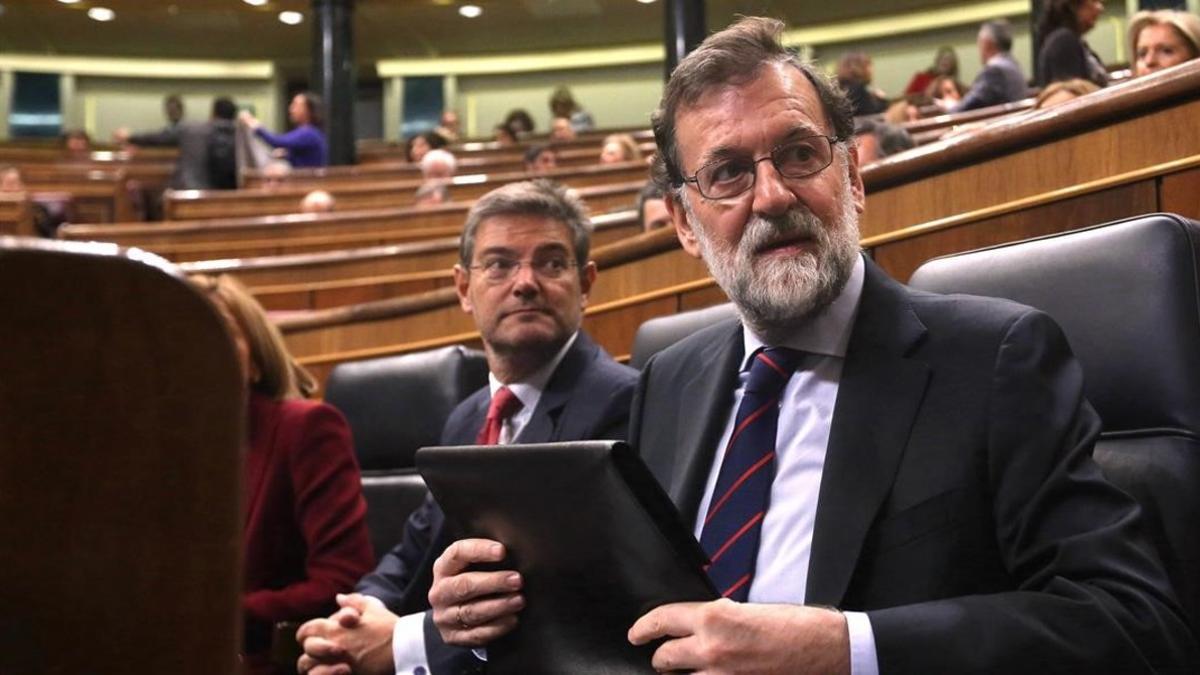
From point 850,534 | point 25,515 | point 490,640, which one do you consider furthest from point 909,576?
point 25,515

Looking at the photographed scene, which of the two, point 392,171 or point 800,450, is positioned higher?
point 392,171

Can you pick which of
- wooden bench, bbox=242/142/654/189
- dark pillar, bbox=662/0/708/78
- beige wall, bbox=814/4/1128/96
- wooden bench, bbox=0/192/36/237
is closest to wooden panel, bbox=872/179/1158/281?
wooden bench, bbox=242/142/654/189

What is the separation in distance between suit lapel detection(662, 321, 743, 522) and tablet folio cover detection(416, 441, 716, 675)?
0.14m

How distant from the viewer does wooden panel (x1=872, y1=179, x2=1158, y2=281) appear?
119 cm

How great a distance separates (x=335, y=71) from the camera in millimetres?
6508

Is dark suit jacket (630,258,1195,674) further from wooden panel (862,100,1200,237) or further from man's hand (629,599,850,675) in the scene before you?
wooden panel (862,100,1200,237)

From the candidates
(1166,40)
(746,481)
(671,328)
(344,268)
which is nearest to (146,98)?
(344,268)

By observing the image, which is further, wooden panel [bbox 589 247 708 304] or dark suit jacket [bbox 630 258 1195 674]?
wooden panel [bbox 589 247 708 304]

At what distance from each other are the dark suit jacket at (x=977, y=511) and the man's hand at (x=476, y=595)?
19cm

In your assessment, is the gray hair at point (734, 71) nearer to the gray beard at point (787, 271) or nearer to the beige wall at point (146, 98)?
the gray beard at point (787, 271)

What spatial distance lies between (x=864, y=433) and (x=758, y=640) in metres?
0.19

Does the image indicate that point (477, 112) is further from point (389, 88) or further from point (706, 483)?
point (706, 483)

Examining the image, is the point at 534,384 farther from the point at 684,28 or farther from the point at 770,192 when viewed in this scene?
the point at 684,28

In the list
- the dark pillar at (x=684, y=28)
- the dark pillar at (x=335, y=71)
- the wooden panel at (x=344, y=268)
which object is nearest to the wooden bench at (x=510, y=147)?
the dark pillar at (x=335, y=71)
